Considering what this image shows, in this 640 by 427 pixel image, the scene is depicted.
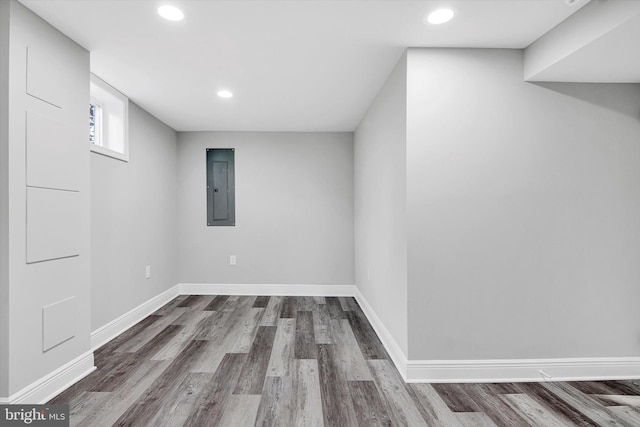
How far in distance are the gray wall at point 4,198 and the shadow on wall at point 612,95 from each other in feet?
11.1

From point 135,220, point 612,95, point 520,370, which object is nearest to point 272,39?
point 612,95

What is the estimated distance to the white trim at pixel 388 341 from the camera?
2455 millimetres

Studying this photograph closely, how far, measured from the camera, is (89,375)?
243 cm

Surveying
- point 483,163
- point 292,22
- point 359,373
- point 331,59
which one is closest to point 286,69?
point 331,59

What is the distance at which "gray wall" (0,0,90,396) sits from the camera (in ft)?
6.11

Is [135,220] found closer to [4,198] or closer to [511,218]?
[4,198]

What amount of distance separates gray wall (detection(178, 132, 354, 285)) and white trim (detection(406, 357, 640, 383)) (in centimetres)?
254

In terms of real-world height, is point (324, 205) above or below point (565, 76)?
below

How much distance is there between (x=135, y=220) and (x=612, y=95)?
422 cm

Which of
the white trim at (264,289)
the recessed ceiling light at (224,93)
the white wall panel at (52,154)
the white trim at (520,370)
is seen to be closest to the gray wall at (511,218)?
the white trim at (520,370)

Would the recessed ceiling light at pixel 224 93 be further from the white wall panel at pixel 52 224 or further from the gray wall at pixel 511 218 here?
the gray wall at pixel 511 218

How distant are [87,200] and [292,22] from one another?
1850 millimetres

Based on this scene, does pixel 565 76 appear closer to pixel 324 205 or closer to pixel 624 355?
pixel 624 355

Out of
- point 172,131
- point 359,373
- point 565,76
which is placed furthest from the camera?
point 172,131
